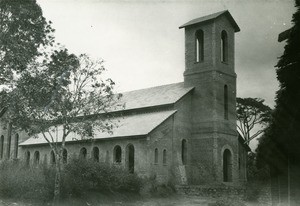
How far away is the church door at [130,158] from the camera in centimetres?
3391

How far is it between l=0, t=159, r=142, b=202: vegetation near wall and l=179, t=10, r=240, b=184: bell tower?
31.3 ft

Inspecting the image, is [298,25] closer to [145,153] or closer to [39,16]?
[39,16]

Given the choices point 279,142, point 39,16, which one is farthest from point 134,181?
point 279,142

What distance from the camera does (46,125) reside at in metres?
23.6

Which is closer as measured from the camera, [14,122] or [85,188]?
[14,122]

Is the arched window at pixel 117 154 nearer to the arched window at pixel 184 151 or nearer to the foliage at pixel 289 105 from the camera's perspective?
the arched window at pixel 184 151

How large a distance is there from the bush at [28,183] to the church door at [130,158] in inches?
378

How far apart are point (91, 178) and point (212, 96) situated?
1475 cm

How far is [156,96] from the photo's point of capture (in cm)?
3881

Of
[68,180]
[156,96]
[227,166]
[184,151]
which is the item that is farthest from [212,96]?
[68,180]

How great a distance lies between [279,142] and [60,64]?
539 inches

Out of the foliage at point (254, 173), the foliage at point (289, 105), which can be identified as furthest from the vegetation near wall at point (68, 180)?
the foliage at point (254, 173)

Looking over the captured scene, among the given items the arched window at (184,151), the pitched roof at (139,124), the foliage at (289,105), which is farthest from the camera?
the arched window at (184,151)

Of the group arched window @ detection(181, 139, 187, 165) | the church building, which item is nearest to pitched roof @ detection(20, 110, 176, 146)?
the church building
